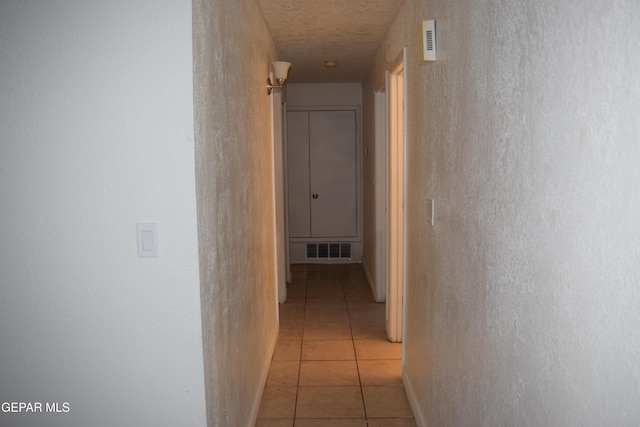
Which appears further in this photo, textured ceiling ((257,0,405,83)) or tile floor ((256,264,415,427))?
textured ceiling ((257,0,405,83))

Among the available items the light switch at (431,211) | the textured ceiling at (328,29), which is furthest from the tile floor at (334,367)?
the textured ceiling at (328,29)

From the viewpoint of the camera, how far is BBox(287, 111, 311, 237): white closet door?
251 inches

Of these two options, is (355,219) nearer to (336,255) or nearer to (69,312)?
(336,255)

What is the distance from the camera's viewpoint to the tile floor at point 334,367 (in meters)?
2.67

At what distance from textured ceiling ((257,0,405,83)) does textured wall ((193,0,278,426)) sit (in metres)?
0.19

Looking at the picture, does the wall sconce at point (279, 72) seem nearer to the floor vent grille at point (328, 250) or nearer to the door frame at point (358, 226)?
the door frame at point (358, 226)

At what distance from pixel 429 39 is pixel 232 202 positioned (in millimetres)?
1081

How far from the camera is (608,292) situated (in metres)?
0.83

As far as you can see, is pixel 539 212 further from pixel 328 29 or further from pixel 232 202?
pixel 328 29

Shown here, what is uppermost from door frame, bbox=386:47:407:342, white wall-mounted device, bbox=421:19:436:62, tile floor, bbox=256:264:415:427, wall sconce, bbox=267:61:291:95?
wall sconce, bbox=267:61:291:95

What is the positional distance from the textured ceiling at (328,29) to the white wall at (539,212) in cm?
115

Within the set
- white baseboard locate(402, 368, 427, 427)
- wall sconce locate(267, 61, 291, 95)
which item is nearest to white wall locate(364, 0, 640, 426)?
white baseboard locate(402, 368, 427, 427)

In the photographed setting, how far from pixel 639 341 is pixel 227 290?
150cm

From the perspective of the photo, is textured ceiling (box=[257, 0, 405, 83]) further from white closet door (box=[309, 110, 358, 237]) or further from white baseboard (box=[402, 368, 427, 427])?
white baseboard (box=[402, 368, 427, 427])
